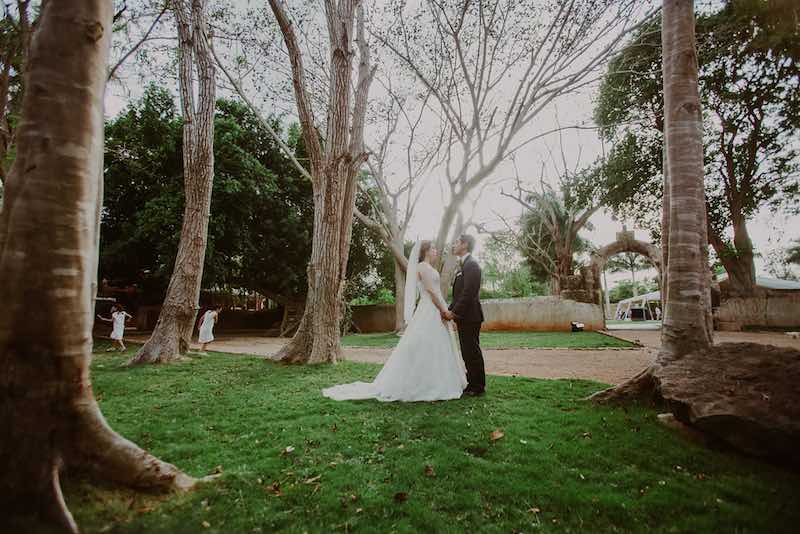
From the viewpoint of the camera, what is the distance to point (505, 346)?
12445 mm

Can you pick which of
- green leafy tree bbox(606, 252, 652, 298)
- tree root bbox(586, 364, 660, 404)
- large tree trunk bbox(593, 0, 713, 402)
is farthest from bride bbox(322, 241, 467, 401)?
green leafy tree bbox(606, 252, 652, 298)

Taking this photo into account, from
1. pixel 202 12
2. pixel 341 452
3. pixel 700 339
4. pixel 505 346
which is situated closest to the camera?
pixel 341 452

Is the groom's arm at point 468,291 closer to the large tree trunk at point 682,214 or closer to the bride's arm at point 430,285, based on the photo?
the bride's arm at point 430,285

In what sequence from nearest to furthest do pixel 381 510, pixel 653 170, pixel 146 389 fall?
pixel 381 510
pixel 146 389
pixel 653 170

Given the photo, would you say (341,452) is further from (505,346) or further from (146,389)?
(505,346)

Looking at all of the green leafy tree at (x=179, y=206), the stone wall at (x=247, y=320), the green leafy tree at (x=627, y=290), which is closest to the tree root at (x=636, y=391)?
the green leafy tree at (x=179, y=206)

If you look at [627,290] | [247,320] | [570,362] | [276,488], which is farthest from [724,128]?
[627,290]

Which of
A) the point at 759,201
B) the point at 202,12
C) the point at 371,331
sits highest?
the point at 202,12

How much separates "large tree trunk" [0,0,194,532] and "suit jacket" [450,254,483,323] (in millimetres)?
4022

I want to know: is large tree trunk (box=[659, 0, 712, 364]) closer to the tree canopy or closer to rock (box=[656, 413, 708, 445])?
rock (box=[656, 413, 708, 445])

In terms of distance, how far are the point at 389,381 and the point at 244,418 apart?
6.33 ft

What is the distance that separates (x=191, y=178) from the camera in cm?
925

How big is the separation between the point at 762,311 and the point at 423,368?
20244mm

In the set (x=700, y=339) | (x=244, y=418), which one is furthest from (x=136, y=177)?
(x=700, y=339)
